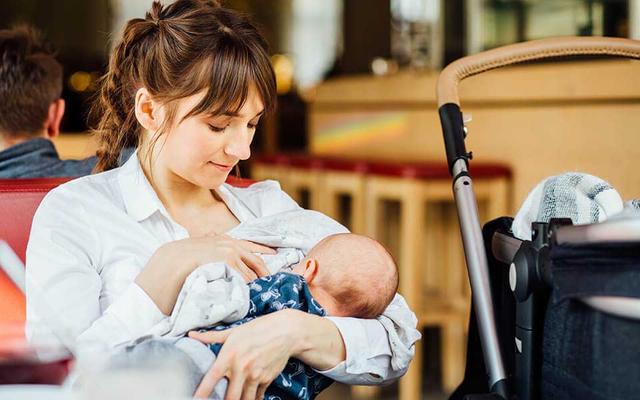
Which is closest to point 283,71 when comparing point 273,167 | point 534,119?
point 273,167

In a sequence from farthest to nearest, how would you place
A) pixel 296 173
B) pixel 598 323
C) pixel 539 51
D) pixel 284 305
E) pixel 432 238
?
pixel 296 173 < pixel 432 238 < pixel 539 51 < pixel 284 305 < pixel 598 323

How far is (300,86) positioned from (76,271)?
8019mm

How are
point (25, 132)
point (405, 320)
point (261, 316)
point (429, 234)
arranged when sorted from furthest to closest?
point (429, 234) → point (25, 132) → point (405, 320) → point (261, 316)

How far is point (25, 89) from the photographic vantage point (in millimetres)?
2285

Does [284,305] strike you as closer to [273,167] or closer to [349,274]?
[349,274]

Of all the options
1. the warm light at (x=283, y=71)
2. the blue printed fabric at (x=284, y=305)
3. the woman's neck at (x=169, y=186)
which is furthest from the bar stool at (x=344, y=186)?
the warm light at (x=283, y=71)

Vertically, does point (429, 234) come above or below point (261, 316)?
below

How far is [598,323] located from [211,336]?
0.56 m

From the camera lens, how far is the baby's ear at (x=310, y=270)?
4.91 feet

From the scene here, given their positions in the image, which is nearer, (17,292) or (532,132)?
(17,292)

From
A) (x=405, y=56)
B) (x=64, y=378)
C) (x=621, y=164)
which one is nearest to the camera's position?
(x=64, y=378)

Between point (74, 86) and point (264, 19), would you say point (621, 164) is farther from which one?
point (264, 19)

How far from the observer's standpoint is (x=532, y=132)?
3.47 meters

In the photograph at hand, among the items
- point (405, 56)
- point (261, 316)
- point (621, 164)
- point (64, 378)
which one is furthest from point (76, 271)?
point (405, 56)
